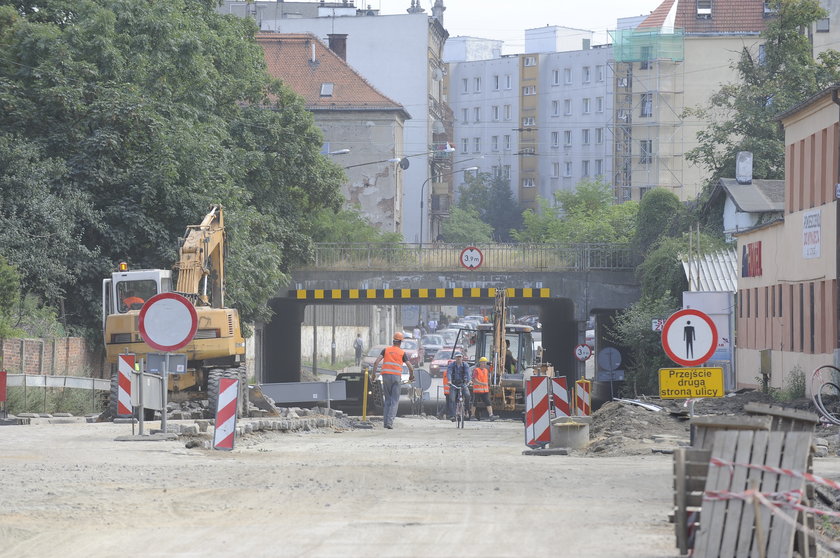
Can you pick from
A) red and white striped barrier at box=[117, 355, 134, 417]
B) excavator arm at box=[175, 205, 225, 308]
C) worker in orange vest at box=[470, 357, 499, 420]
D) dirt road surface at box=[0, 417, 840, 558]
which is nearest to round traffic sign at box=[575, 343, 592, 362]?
worker in orange vest at box=[470, 357, 499, 420]

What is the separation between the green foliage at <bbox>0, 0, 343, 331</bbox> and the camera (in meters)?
37.4

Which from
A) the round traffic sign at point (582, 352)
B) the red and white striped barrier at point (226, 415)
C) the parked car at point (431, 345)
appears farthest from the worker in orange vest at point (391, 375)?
the parked car at point (431, 345)

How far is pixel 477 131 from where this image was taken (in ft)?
465

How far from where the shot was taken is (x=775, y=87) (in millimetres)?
58594

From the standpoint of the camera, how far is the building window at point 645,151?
315 ft

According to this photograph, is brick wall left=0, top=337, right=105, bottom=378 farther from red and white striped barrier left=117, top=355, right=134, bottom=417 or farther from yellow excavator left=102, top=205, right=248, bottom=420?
red and white striped barrier left=117, top=355, right=134, bottom=417

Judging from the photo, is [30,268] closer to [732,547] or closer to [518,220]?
[732,547]

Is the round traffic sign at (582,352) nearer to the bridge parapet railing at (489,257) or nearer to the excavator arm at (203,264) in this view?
the bridge parapet railing at (489,257)

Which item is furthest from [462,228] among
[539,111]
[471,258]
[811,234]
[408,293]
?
[811,234]

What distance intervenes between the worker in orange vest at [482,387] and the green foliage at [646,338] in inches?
348

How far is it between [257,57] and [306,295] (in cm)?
909

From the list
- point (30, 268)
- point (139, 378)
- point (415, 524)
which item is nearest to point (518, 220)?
point (30, 268)

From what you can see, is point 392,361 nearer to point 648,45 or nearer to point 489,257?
point 489,257

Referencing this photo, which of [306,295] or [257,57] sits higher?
[257,57]
